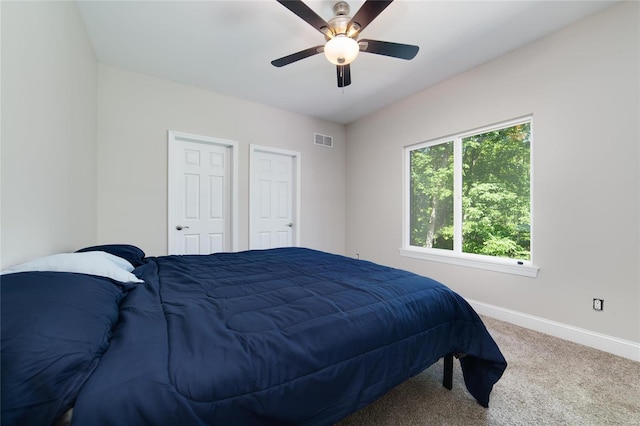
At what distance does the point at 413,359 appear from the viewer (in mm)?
1256

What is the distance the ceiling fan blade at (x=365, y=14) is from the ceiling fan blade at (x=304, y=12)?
0.63 feet

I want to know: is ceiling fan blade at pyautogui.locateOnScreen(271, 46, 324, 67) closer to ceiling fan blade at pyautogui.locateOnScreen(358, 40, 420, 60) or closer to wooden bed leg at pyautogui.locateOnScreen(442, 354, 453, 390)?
ceiling fan blade at pyautogui.locateOnScreen(358, 40, 420, 60)

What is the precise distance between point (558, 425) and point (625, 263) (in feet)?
4.93

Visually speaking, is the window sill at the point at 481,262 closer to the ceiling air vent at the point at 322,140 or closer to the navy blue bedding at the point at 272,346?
the navy blue bedding at the point at 272,346

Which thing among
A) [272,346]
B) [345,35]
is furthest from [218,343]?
[345,35]

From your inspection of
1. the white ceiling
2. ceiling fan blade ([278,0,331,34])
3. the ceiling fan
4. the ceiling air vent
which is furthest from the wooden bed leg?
the ceiling air vent

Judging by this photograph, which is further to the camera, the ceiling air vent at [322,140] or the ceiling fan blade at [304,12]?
the ceiling air vent at [322,140]

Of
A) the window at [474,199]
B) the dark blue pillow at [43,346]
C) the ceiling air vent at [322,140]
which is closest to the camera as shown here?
the dark blue pillow at [43,346]

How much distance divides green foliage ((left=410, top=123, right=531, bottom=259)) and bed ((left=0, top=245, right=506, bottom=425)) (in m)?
1.74

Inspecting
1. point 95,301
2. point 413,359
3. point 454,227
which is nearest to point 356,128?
point 454,227

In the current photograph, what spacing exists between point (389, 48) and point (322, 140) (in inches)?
99.0

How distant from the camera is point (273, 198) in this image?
405 centimetres

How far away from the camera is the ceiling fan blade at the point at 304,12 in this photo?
5.34 ft

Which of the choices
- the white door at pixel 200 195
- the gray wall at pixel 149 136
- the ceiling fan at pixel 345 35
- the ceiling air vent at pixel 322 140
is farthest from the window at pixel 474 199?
the white door at pixel 200 195
